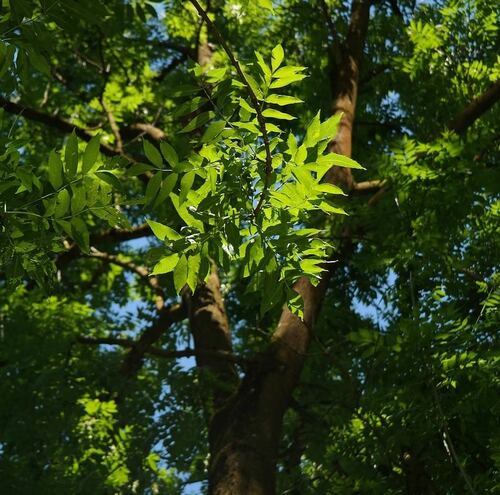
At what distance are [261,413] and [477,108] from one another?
323cm

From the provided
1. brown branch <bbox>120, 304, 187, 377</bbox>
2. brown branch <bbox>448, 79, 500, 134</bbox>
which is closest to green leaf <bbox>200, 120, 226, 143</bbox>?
brown branch <bbox>448, 79, 500, 134</bbox>

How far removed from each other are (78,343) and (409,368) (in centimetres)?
458

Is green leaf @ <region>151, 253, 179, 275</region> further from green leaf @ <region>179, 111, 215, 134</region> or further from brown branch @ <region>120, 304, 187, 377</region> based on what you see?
brown branch @ <region>120, 304, 187, 377</region>

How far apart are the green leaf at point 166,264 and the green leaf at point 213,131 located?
1.41ft

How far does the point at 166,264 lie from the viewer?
9.25ft

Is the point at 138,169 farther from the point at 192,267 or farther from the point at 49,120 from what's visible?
the point at 49,120

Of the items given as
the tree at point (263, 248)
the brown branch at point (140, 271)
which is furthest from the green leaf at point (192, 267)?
the brown branch at point (140, 271)

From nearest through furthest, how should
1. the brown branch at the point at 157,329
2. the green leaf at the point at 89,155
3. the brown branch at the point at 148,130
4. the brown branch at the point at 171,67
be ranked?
the green leaf at the point at 89,155 → the brown branch at the point at 157,329 → the brown branch at the point at 148,130 → the brown branch at the point at 171,67

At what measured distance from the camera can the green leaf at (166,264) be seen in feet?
9.16

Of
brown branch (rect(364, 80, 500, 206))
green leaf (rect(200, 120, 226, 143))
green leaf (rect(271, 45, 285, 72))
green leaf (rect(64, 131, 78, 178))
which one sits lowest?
green leaf (rect(64, 131, 78, 178))

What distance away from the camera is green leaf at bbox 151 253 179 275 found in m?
2.79

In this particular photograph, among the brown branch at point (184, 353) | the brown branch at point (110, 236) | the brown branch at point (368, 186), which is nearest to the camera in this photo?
the brown branch at point (184, 353)

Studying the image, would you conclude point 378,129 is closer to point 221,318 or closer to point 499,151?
point 499,151

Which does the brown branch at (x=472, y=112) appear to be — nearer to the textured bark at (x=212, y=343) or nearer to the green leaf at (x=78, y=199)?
the textured bark at (x=212, y=343)
